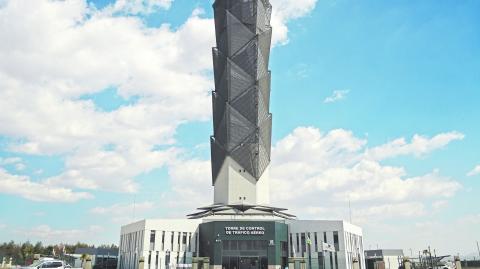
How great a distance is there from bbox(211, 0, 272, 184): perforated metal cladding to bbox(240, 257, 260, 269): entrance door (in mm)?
20117

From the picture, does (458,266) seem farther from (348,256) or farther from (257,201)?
(257,201)

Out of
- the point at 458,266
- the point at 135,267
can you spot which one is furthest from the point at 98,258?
the point at 458,266

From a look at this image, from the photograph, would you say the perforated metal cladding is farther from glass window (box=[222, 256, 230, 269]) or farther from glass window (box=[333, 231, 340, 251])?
glass window (box=[222, 256, 230, 269])

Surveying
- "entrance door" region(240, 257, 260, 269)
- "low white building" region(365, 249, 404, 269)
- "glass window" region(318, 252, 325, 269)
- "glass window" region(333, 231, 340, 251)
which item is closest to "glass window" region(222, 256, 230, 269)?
"entrance door" region(240, 257, 260, 269)

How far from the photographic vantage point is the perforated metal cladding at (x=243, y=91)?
80500 mm

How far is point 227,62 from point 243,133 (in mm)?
14753

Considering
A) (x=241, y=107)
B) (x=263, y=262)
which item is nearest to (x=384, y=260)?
(x=263, y=262)

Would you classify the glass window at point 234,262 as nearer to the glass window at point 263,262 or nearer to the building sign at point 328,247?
the glass window at point 263,262

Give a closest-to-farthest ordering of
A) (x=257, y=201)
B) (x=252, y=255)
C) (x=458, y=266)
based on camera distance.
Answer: (x=458, y=266) < (x=252, y=255) < (x=257, y=201)

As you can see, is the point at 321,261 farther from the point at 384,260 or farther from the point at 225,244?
the point at 384,260

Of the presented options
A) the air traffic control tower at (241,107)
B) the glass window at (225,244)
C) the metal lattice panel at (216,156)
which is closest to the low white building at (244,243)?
the glass window at (225,244)

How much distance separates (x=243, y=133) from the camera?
80.7m

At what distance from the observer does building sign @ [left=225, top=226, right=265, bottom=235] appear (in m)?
63.0

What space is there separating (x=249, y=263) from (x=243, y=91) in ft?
112
